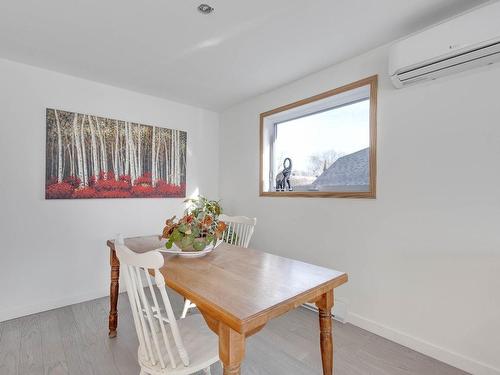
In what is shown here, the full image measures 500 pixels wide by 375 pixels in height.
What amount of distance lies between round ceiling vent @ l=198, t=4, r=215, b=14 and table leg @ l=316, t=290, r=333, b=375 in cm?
178

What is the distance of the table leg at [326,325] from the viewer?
1269 millimetres

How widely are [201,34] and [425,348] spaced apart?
268cm

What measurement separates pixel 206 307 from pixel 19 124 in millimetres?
2482

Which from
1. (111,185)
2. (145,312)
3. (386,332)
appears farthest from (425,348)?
(111,185)

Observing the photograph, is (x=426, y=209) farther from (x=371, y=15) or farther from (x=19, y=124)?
(x=19, y=124)

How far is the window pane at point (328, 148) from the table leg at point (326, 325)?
48.4 inches

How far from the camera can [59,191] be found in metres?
2.44

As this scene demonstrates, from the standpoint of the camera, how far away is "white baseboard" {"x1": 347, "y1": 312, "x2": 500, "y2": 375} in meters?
1.53

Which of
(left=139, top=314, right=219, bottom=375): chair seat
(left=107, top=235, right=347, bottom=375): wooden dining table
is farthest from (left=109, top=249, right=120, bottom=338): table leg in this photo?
(left=139, top=314, right=219, bottom=375): chair seat

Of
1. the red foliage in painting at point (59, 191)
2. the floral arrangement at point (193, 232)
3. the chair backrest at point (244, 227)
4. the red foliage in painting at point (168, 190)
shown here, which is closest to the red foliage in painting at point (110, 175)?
the red foliage in painting at point (59, 191)

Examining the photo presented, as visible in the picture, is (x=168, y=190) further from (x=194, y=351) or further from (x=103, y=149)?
(x=194, y=351)

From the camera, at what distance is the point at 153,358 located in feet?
3.55

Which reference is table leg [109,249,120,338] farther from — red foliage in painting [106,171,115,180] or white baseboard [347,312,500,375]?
white baseboard [347,312,500,375]

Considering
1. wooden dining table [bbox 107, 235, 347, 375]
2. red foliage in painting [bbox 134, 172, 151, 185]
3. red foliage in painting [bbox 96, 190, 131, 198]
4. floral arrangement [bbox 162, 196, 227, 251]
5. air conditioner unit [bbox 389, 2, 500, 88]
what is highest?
air conditioner unit [bbox 389, 2, 500, 88]
